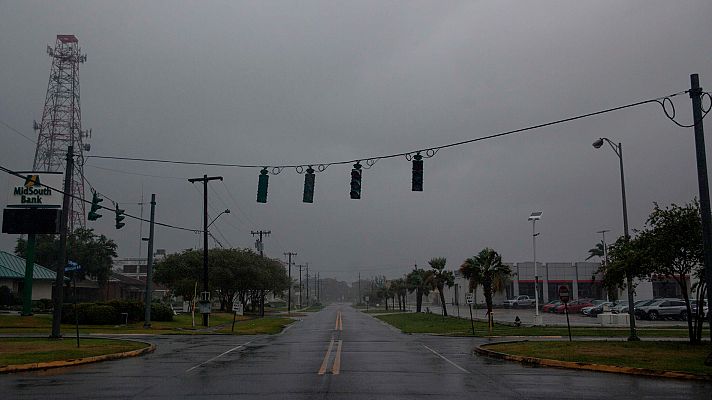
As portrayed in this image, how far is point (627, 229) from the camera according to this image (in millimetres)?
28953

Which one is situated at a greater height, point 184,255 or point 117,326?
point 184,255

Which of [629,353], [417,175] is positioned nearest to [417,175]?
[417,175]

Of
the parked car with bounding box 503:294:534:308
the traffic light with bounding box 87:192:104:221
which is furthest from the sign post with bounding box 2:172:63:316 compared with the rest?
the parked car with bounding box 503:294:534:308

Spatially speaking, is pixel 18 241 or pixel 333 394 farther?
pixel 18 241

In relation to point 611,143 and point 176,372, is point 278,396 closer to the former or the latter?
point 176,372

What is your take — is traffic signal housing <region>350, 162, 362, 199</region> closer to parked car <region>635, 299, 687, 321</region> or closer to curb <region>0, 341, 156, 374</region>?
curb <region>0, 341, 156, 374</region>

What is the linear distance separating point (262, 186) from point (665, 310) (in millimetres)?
40888

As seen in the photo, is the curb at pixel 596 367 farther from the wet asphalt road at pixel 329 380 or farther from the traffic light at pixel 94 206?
the traffic light at pixel 94 206

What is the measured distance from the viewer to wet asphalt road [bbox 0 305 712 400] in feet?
42.5

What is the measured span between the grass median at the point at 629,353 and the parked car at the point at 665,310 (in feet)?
94.1

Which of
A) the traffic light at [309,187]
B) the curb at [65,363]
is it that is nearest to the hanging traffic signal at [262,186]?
the traffic light at [309,187]

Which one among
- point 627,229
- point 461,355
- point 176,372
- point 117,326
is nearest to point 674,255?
point 627,229

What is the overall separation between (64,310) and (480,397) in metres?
37.1

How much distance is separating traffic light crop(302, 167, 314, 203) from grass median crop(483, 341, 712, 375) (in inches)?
341
